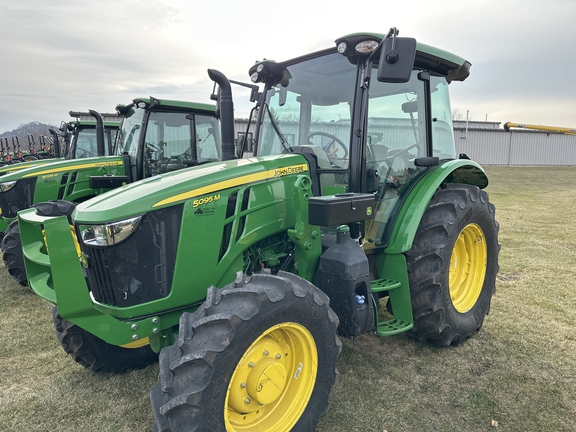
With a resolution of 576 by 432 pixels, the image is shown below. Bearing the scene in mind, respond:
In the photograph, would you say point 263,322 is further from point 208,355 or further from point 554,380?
point 554,380

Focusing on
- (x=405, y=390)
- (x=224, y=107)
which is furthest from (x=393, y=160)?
(x=405, y=390)

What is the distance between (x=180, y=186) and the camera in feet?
8.23

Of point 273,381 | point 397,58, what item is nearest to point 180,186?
point 273,381

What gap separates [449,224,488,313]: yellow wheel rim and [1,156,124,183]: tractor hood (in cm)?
527

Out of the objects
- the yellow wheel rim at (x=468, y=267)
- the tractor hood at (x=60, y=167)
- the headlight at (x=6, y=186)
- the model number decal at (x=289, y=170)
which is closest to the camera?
the model number decal at (x=289, y=170)

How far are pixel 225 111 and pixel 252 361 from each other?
1811 millimetres

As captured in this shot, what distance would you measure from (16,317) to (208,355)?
3438 millimetres

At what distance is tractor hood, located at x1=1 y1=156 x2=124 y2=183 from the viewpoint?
21.0 ft

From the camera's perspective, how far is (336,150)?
320 cm

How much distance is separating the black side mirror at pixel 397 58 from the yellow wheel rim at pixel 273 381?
1561 millimetres

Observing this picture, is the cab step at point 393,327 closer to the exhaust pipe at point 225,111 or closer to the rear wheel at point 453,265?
the rear wheel at point 453,265

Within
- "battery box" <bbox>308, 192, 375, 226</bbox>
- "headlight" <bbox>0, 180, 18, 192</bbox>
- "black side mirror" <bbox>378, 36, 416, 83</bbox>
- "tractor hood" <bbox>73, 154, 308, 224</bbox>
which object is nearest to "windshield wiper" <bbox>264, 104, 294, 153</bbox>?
"tractor hood" <bbox>73, 154, 308, 224</bbox>

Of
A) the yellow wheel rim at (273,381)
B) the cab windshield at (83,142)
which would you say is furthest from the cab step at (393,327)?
the cab windshield at (83,142)

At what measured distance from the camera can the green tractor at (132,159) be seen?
250 inches
